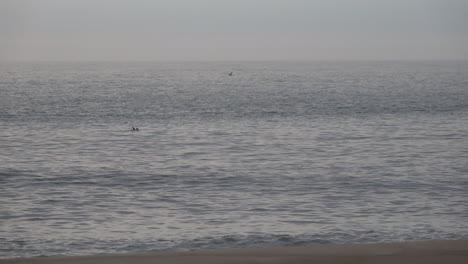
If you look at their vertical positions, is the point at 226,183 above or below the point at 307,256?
below

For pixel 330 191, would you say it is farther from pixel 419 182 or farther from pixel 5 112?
pixel 5 112

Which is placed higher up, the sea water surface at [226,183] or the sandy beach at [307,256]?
the sandy beach at [307,256]

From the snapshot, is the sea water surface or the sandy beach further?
the sea water surface

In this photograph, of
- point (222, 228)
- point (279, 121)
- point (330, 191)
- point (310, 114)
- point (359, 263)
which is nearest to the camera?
point (359, 263)

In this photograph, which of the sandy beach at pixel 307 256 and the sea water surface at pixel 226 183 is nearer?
the sandy beach at pixel 307 256

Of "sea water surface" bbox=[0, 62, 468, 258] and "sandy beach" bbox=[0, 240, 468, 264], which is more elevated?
"sandy beach" bbox=[0, 240, 468, 264]

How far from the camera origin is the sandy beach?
32.9 ft

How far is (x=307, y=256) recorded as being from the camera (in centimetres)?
1027

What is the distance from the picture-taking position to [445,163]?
26.5 m

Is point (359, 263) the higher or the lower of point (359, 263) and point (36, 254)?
the higher

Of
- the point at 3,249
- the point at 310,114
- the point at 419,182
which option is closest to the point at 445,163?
the point at 419,182

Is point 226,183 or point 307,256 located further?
point 226,183

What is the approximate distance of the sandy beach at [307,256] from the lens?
10023 mm

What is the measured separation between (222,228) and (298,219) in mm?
2039
